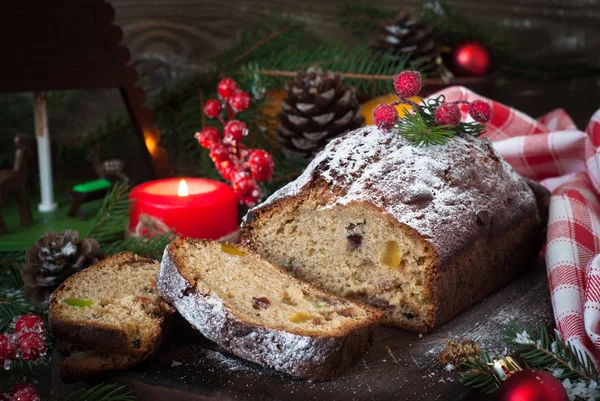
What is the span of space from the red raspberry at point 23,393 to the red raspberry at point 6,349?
55 millimetres

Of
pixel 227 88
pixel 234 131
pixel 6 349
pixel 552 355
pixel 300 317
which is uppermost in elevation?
pixel 227 88

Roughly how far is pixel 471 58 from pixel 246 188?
3.83 ft

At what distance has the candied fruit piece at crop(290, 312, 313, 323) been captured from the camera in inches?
66.5

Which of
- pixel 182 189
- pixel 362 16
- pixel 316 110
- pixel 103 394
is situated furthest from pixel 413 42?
pixel 103 394

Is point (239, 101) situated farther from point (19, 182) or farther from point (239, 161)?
point (19, 182)

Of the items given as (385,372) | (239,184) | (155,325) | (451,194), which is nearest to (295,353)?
(385,372)

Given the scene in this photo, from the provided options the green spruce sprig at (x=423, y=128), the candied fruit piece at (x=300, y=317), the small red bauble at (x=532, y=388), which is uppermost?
the green spruce sprig at (x=423, y=128)

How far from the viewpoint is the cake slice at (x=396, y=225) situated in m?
1.86

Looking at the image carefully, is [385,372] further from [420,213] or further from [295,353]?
[420,213]

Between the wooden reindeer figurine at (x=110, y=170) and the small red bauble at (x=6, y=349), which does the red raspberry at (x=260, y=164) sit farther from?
the small red bauble at (x=6, y=349)

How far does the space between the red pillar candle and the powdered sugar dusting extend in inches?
15.5

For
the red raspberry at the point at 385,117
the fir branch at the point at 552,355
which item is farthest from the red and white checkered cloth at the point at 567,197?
the red raspberry at the point at 385,117

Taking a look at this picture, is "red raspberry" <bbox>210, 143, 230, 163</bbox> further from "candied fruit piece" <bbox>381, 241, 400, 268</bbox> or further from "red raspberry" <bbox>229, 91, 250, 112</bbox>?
"candied fruit piece" <bbox>381, 241, 400, 268</bbox>

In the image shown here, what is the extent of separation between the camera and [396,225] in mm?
1833
